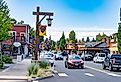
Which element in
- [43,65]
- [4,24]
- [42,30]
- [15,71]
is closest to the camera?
[42,30]

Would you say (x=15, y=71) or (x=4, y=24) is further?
(x=4, y=24)

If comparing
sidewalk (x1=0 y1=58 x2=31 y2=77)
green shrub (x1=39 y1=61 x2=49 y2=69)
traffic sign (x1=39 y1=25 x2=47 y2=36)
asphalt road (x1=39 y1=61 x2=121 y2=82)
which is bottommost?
asphalt road (x1=39 y1=61 x2=121 y2=82)

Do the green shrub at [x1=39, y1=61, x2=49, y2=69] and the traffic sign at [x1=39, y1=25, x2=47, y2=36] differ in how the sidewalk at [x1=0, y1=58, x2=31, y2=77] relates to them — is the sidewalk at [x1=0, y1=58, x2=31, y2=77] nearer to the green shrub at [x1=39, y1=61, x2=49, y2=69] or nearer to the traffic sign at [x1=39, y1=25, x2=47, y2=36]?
the green shrub at [x1=39, y1=61, x2=49, y2=69]

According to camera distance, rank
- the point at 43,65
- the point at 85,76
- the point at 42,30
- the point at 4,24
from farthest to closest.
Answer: the point at 4,24
the point at 43,65
the point at 42,30
the point at 85,76

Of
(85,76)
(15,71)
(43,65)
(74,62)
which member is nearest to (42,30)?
(43,65)

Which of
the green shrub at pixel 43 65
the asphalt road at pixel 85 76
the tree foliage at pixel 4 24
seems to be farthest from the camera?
the tree foliage at pixel 4 24

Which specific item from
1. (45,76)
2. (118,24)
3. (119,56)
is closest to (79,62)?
(119,56)

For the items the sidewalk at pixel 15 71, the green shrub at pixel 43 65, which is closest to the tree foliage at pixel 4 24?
the sidewalk at pixel 15 71

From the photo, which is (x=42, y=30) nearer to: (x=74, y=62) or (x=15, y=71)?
(x=15, y=71)

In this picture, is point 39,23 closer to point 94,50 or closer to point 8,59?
point 8,59

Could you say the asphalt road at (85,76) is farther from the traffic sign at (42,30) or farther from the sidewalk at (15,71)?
the traffic sign at (42,30)

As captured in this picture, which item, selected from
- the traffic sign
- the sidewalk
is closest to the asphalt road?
the sidewalk

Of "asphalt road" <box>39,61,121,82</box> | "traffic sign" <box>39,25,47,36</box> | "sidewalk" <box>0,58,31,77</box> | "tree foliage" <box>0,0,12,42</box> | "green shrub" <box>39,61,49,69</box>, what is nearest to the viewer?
"asphalt road" <box>39,61,121,82</box>

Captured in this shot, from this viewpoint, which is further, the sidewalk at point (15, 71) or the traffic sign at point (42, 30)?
the traffic sign at point (42, 30)
